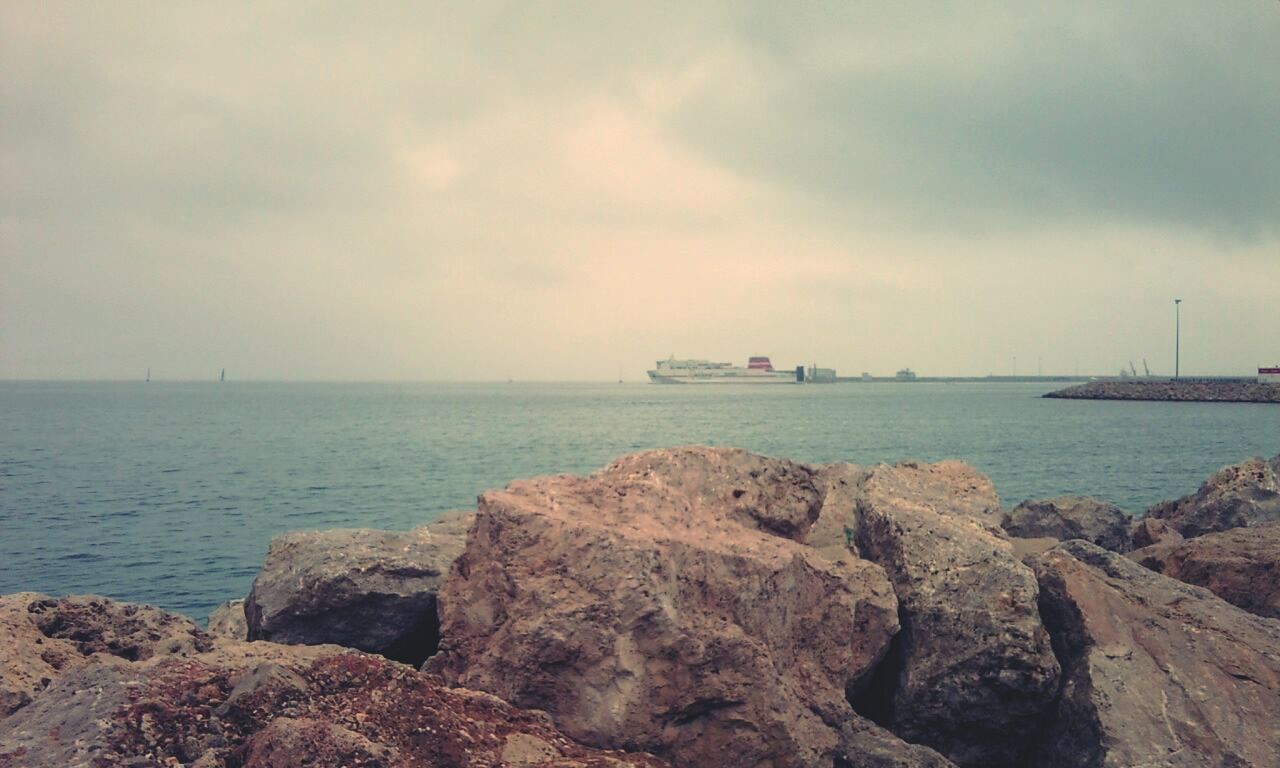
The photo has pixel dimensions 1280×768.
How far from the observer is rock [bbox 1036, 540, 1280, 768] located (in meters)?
5.25

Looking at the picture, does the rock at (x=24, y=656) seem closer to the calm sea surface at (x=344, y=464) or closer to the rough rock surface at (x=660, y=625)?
the rough rock surface at (x=660, y=625)

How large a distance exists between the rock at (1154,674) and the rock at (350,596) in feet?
15.6

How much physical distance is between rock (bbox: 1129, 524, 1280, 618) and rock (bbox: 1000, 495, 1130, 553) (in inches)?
175

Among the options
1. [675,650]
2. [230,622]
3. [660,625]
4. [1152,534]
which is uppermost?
[660,625]

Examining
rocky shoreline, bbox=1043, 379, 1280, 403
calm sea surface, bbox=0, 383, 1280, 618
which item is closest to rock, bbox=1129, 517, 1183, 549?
calm sea surface, bbox=0, 383, 1280, 618

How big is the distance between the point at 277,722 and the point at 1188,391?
142 m

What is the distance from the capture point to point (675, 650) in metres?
5.07

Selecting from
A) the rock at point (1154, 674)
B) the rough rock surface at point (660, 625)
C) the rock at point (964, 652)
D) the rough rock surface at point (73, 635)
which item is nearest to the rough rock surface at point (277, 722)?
the rough rock surface at point (660, 625)

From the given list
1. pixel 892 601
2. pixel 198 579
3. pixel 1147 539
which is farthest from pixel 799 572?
pixel 198 579

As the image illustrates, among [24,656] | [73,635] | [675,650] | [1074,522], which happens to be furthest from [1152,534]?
[24,656]

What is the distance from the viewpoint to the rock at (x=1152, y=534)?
44.6 ft

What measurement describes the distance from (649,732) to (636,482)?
1.82 metres

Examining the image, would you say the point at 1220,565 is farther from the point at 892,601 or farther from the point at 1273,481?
the point at 1273,481

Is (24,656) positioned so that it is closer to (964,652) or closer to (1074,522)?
(964,652)
